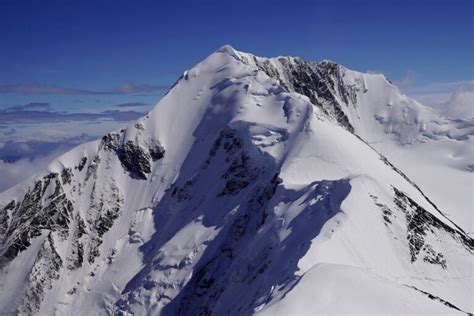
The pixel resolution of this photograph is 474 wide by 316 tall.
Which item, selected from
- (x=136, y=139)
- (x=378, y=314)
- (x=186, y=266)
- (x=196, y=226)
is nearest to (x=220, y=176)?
(x=196, y=226)

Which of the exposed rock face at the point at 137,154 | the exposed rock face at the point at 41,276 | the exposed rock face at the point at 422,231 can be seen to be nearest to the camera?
the exposed rock face at the point at 422,231

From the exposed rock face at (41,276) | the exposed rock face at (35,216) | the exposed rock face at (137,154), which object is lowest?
the exposed rock face at (41,276)

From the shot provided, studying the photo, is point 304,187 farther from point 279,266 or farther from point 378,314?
point 378,314

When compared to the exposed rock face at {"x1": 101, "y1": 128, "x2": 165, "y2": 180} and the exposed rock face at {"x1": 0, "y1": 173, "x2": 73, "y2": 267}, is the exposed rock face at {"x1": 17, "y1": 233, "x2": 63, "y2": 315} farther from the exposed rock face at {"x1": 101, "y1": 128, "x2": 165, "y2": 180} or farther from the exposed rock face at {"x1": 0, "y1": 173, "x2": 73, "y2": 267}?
the exposed rock face at {"x1": 101, "y1": 128, "x2": 165, "y2": 180}

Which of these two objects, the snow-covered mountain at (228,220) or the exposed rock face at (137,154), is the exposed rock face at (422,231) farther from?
the exposed rock face at (137,154)

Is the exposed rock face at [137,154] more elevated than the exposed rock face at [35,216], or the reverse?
the exposed rock face at [137,154]

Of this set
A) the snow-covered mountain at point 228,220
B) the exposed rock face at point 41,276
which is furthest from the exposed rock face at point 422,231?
the exposed rock face at point 41,276

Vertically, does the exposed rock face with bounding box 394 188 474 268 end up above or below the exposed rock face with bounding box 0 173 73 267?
above

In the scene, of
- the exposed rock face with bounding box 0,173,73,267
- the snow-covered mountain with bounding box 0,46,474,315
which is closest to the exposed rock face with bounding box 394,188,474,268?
the snow-covered mountain with bounding box 0,46,474,315
